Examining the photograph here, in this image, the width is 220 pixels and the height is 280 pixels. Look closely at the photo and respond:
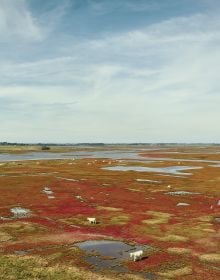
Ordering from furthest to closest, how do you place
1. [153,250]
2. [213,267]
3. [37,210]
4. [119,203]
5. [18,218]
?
[119,203] → [37,210] → [18,218] → [153,250] → [213,267]

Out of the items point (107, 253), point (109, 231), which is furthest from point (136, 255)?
point (109, 231)

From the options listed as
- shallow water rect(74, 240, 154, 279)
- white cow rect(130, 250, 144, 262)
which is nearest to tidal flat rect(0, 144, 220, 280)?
shallow water rect(74, 240, 154, 279)

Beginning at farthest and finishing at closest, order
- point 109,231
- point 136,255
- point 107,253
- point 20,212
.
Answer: point 20,212
point 109,231
point 107,253
point 136,255

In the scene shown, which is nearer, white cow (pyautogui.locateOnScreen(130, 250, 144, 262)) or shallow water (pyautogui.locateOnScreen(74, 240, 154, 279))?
shallow water (pyautogui.locateOnScreen(74, 240, 154, 279))

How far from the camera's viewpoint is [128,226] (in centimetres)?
5253

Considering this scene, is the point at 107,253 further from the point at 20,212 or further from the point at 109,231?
the point at 20,212

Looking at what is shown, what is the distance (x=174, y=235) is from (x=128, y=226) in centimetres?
701

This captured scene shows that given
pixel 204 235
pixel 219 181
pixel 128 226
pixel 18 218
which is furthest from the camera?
pixel 219 181

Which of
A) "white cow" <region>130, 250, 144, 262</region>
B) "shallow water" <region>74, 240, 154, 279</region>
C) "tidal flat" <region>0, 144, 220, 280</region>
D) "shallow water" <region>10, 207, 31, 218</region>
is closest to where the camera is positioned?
"tidal flat" <region>0, 144, 220, 280</region>

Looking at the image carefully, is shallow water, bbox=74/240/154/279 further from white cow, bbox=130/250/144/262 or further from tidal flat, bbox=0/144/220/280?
white cow, bbox=130/250/144/262

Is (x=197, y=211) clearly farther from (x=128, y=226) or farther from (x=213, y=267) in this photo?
(x=213, y=267)

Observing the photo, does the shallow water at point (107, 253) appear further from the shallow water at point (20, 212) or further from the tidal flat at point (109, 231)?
the shallow water at point (20, 212)

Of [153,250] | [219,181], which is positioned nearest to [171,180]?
[219,181]

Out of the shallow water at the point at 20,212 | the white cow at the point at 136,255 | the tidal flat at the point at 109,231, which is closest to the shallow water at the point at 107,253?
the tidal flat at the point at 109,231
